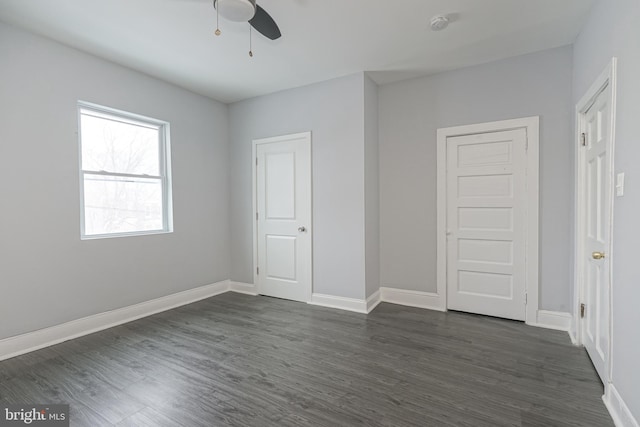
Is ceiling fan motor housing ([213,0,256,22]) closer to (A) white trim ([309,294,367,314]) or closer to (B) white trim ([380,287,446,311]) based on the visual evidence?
(A) white trim ([309,294,367,314])

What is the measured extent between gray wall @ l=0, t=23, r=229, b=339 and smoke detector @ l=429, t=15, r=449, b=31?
312 centimetres

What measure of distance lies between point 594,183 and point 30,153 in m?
4.74

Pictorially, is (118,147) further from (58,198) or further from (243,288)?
(243,288)

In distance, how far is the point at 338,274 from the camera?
12.3ft

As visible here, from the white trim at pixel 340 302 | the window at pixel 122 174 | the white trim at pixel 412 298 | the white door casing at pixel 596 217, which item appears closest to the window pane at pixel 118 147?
the window at pixel 122 174

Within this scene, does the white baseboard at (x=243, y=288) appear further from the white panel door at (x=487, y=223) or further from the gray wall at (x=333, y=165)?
the white panel door at (x=487, y=223)

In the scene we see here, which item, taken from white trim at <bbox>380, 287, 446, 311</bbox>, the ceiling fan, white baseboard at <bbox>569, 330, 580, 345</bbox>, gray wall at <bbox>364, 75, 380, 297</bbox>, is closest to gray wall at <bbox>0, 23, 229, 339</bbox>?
the ceiling fan

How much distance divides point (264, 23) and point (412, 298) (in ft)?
10.8

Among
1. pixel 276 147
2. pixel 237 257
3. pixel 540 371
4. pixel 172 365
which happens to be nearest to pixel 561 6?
pixel 540 371

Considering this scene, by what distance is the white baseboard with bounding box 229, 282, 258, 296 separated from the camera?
14.5ft

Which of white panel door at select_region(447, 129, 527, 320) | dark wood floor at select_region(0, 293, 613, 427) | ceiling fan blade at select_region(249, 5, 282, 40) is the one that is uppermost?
ceiling fan blade at select_region(249, 5, 282, 40)

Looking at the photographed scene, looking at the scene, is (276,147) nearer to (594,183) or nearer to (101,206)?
(101,206)

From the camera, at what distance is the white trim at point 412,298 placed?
363 cm

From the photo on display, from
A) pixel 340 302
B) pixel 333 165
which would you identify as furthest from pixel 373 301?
pixel 333 165
